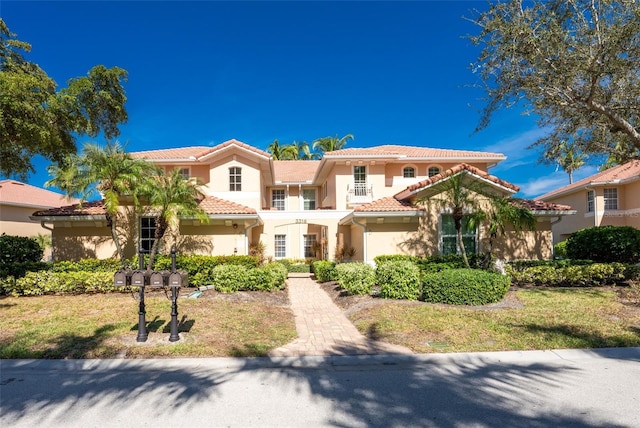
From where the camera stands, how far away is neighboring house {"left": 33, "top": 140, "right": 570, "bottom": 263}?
15.3m

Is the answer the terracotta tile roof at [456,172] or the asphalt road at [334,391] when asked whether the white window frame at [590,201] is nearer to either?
the terracotta tile roof at [456,172]

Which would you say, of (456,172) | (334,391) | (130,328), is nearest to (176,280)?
(130,328)

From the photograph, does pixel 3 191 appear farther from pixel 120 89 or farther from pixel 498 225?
pixel 498 225

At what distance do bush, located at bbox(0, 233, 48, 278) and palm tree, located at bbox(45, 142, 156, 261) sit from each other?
235cm

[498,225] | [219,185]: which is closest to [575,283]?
[498,225]

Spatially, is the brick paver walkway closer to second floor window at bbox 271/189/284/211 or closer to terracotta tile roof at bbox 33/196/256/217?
terracotta tile roof at bbox 33/196/256/217

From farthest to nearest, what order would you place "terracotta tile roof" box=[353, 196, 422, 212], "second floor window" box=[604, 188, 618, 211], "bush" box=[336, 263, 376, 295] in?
"second floor window" box=[604, 188, 618, 211], "terracotta tile roof" box=[353, 196, 422, 212], "bush" box=[336, 263, 376, 295]

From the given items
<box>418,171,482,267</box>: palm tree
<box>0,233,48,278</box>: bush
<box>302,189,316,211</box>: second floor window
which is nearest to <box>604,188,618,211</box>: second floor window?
<box>418,171,482,267</box>: palm tree

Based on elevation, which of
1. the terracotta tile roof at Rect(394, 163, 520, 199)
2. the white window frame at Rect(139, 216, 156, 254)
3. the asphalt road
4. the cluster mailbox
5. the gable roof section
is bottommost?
the asphalt road

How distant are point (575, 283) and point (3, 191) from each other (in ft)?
114

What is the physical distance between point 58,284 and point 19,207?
20.3m

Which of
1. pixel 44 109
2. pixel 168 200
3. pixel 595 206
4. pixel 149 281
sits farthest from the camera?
pixel 595 206

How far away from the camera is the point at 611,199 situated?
1029 inches

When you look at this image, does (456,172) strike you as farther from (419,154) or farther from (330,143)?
(330,143)
